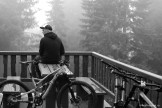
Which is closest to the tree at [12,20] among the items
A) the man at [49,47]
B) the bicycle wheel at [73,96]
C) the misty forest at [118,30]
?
the misty forest at [118,30]

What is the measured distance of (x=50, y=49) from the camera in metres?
5.79

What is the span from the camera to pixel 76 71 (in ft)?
25.0

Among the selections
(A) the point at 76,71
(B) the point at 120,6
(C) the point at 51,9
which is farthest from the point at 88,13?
(A) the point at 76,71

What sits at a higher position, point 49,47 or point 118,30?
point 118,30

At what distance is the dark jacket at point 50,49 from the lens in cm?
576

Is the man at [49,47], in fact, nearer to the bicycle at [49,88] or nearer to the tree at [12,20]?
the bicycle at [49,88]

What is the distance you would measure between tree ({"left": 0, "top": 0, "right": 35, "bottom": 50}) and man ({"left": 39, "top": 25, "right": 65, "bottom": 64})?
21.3 meters

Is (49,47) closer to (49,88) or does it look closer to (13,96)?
(49,88)

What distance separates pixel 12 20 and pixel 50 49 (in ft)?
76.3

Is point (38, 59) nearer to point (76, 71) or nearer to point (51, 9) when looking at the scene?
point (76, 71)

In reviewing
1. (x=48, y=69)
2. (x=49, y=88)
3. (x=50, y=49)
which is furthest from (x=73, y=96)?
(x=50, y=49)

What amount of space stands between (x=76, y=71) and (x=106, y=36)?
19.4 m

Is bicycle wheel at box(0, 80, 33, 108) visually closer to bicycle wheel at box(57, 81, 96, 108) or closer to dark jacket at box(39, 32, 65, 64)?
bicycle wheel at box(57, 81, 96, 108)

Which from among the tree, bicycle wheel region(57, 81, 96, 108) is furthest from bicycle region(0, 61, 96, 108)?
the tree
